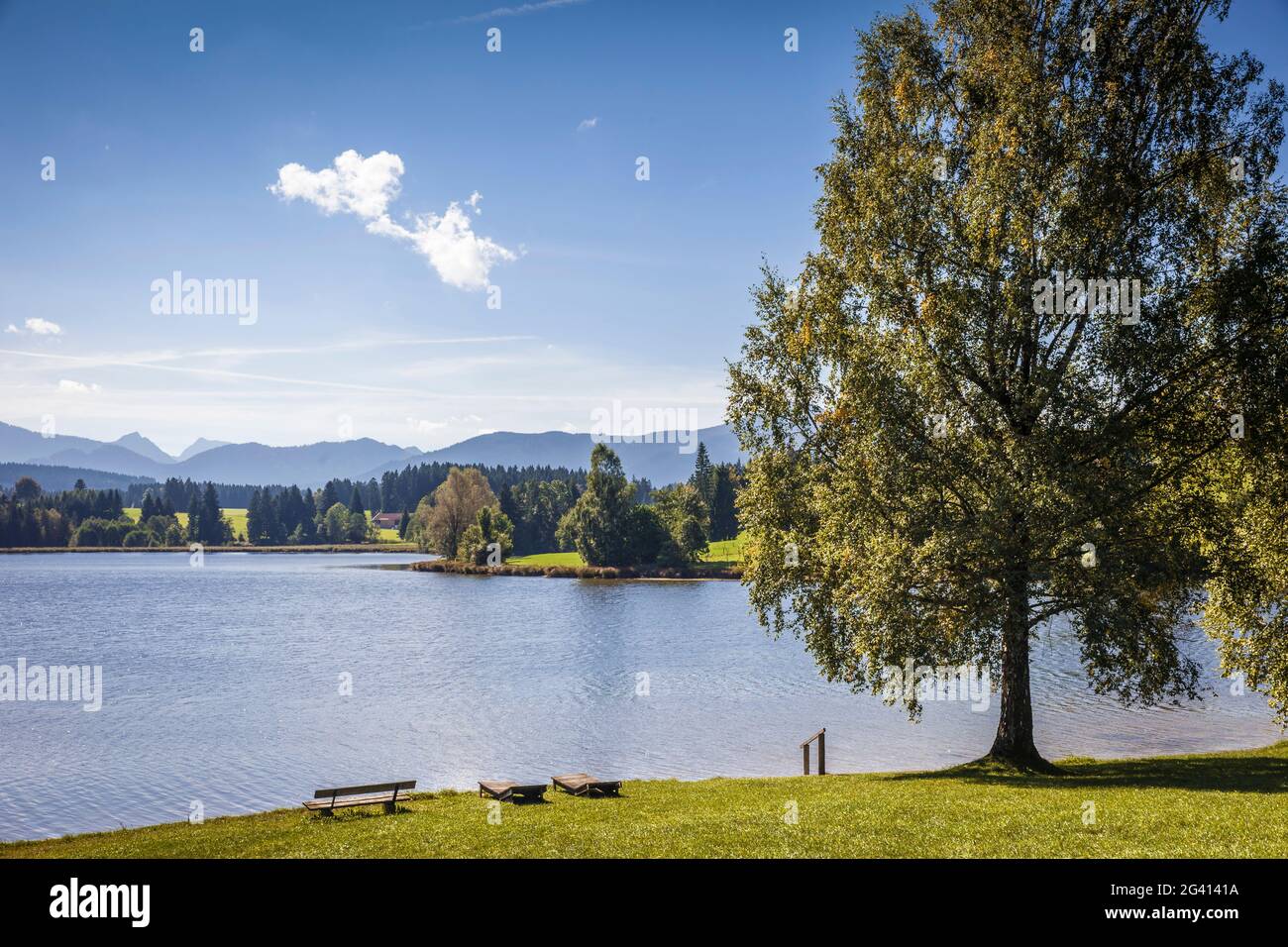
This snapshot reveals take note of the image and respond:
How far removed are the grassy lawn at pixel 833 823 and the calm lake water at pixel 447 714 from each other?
19.2 ft

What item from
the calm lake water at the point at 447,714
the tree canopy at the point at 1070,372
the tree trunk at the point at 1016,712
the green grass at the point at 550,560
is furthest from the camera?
the green grass at the point at 550,560

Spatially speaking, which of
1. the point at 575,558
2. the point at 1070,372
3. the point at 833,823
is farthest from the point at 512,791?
the point at 575,558

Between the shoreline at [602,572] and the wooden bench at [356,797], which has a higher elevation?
the wooden bench at [356,797]

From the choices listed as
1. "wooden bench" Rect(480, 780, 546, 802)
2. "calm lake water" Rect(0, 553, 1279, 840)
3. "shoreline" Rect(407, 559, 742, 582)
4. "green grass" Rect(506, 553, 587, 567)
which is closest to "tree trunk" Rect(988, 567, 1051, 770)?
"calm lake water" Rect(0, 553, 1279, 840)

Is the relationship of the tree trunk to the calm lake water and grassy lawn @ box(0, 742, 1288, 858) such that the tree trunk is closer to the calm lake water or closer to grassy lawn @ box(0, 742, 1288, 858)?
grassy lawn @ box(0, 742, 1288, 858)

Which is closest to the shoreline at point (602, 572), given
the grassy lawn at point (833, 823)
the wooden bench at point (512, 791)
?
the grassy lawn at point (833, 823)

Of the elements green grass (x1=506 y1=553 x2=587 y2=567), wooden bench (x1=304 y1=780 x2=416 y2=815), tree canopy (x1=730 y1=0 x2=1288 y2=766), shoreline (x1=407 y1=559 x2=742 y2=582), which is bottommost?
shoreline (x1=407 y1=559 x2=742 y2=582)

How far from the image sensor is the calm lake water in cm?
3127

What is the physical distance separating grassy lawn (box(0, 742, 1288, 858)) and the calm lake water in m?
5.86

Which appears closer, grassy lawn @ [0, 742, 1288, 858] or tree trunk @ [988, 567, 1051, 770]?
grassy lawn @ [0, 742, 1288, 858]

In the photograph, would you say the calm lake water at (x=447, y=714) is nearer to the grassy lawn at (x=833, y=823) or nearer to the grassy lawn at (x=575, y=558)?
the grassy lawn at (x=833, y=823)

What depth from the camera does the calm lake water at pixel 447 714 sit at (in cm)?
3127
